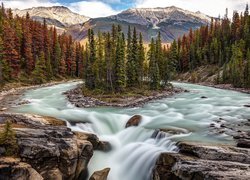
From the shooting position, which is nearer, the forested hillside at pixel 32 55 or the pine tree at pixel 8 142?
the pine tree at pixel 8 142

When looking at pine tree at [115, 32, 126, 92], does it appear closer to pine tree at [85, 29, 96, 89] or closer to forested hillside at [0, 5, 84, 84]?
pine tree at [85, 29, 96, 89]

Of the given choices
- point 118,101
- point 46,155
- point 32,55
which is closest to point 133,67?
point 118,101

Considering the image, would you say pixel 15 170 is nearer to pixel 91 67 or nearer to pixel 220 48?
pixel 91 67

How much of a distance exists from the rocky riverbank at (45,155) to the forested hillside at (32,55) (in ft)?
163

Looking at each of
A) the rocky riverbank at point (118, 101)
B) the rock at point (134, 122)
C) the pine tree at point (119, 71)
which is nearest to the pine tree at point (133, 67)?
the pine tree at point (119, 71)

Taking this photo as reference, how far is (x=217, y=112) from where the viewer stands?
38.1 metres

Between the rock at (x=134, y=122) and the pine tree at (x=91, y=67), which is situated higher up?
the pine tree at (x=91, y=67)

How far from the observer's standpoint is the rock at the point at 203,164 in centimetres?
1448

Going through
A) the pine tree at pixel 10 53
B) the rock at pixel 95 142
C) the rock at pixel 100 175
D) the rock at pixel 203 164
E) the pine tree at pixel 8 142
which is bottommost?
the rock at pixel 100 175

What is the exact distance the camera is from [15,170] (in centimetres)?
1471

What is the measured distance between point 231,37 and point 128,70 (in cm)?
8197

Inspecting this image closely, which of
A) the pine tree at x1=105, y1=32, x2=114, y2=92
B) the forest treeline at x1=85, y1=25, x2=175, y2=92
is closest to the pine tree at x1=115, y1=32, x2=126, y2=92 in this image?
the forest treeline at x1=85, y1=25, x2=175, y2=92

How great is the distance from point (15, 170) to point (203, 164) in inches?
426

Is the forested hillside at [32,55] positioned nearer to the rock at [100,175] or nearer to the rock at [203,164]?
the rock at [100,175]
